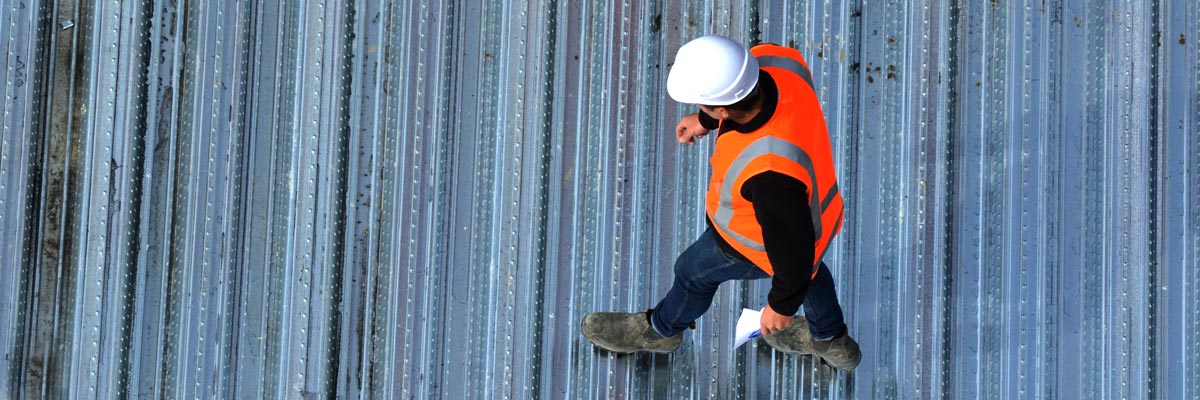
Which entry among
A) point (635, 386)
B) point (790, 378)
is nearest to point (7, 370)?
point (635, 386)

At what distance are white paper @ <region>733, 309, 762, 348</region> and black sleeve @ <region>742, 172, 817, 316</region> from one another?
76 centimetres

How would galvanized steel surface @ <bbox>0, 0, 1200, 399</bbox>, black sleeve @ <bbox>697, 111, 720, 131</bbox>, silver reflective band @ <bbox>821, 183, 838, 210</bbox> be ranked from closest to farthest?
1. silver reflective band @ <bbox>821, 183, 838, 210</bbox>
2. black sleeve @ <bbox>697, 111, 720, 131</bbox>
3. galvanized steel surface @ <bbox>0, 0, 1200, 399</bbox>

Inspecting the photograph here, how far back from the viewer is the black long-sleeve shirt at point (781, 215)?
4.94ft

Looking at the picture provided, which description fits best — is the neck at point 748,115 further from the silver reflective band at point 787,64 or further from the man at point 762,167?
the silver reflective band at point 787,64

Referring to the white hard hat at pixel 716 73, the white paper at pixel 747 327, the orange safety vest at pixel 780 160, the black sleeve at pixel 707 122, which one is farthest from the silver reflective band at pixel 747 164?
the white paper at pixel 747 327

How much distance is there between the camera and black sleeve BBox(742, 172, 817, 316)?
4.93 feet

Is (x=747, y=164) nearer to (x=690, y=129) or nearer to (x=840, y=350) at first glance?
(x=690, y=129)

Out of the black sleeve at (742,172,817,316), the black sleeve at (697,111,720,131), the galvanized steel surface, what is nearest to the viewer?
the black sleeve at (742,172,817,316)

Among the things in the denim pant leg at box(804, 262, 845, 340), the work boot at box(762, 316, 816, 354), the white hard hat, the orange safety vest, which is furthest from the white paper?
the white hard hat

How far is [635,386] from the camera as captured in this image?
244cm

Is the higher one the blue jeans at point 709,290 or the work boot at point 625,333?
the blue jeans at point 709,290

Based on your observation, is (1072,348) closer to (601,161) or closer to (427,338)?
(601,161)

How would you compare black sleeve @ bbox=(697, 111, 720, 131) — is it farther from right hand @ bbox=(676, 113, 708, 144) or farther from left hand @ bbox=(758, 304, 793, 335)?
left hand @ bbox=(758, 304, 793, 335)

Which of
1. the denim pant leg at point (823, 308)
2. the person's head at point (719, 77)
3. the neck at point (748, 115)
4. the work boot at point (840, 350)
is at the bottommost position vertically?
the work boot at point (840, 350)
